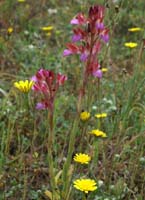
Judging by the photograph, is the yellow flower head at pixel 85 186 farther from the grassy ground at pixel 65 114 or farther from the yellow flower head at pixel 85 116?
the yellow flower head at pixel 85 116

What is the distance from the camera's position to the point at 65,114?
2830 millimetres

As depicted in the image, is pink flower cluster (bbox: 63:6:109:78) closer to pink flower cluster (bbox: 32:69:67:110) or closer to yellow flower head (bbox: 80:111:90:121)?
pink flower cluster (bbox: 32:69:67:110)

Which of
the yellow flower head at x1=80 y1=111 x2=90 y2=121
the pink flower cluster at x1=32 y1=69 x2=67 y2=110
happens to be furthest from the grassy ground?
the pink flower cluster at x1=32 y1=69 x2=67 y2=110

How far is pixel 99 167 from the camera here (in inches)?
91.7

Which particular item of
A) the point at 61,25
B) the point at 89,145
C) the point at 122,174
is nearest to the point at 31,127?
the point at 89,145

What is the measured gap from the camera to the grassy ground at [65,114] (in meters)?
2.21

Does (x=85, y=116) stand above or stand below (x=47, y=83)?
below

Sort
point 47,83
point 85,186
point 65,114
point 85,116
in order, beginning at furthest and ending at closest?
point 65,114 < point 85,116 < point 85,186 < point 47,83

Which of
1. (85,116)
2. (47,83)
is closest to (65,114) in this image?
(85,116)

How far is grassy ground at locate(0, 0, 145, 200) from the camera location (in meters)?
2.21

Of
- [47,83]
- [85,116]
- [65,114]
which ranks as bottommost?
[65,114]

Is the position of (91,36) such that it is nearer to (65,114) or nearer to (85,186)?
(85,186)

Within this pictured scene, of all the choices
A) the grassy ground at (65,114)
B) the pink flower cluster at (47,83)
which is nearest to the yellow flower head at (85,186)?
the grassy ground at (65,114)

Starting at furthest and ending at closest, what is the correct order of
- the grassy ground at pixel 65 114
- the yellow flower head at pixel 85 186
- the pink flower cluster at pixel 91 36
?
1. the grassy ground at pixel 65 114
2. the yellow flower head at pixel 85 186
3. the pink flower cluster at pixel 91 36
